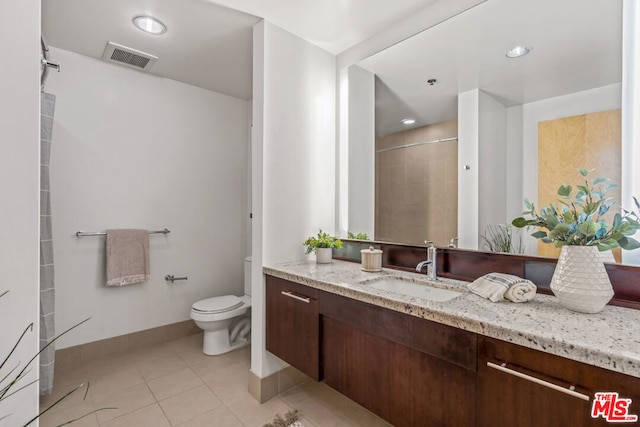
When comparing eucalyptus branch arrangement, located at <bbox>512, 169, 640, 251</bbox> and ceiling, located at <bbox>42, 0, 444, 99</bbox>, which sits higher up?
ceiling, located at <bbox>42, 0, 444, 99</bbox>

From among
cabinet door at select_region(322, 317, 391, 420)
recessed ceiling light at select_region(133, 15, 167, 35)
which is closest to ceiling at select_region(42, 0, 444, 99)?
recessed ceiling light at select_region(133, 15, 167, 35)

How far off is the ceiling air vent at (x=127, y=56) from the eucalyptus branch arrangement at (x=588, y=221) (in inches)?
108

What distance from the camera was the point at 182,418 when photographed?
1750 millimetres

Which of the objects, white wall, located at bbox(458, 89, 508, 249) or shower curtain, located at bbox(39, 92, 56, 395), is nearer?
white wall, located at bbox(458, 89, 508, 249)

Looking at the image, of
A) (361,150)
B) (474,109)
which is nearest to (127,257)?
(361,150)

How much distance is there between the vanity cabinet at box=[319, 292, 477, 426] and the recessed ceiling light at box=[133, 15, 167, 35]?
6.54 ft

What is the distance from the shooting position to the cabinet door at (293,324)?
1.64 meters

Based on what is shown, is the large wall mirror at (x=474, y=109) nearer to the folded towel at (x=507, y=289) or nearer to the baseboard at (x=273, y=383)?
the folded towel at (x=507, y=289)

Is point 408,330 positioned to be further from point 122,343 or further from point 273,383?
point 122,343

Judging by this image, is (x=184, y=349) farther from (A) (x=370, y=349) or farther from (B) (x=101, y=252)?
(A) (x=370, y=349)

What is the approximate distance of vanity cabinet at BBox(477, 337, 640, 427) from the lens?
2.64ft

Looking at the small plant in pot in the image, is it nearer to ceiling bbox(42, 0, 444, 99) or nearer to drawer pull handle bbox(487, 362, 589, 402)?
drawer pull handle bbox(487, 362, 589, 402)

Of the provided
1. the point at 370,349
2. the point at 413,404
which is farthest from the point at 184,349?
the point at 413,404

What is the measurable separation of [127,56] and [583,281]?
10.1ft
